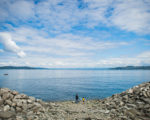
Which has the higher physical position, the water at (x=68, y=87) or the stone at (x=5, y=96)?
the stone at (x=5, y=96)

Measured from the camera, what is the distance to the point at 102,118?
13648mm

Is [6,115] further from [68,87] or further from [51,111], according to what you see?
[68,87]

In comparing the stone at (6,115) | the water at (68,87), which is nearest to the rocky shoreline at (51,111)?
the stone at (6,115)

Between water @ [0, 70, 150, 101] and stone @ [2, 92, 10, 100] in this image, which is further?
water @ [0, 70, 150, 101]

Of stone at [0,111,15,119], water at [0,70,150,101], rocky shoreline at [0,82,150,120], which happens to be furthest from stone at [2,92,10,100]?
water at [0,70,150,101]

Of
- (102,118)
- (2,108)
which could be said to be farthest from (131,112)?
(2,108)

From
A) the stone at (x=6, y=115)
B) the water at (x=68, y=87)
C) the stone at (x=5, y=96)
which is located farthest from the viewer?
the water at (x=68, y=87)

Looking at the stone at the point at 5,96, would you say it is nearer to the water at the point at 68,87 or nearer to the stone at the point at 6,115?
the stone at the point at 6,115

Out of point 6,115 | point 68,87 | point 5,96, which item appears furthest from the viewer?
point 68,87

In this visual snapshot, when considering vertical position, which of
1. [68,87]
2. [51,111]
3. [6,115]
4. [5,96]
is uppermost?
[5,96]

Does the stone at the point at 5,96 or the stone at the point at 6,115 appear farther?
the stone at the point at 5,96

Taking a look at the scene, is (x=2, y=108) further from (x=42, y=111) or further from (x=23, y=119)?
(x=42, y=111)

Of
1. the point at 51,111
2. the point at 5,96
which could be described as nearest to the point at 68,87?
the point at 51,111

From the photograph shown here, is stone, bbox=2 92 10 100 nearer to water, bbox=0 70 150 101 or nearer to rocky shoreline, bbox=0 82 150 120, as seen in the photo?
rocky shoreline, bbox=0 82 150 120
